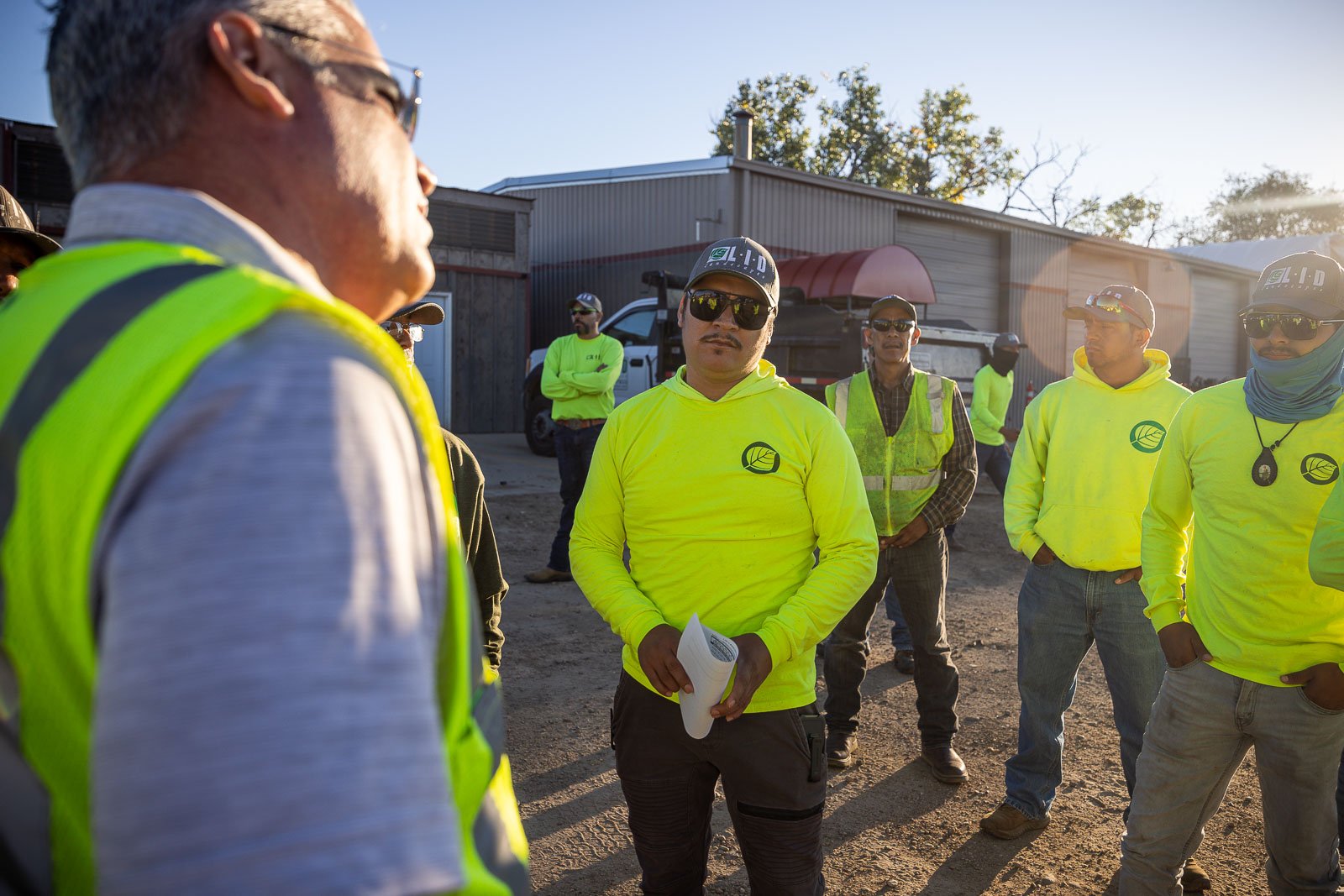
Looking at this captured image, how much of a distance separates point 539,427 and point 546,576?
6662 millimetres

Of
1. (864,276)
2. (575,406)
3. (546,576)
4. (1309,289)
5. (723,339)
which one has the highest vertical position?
(864,276)

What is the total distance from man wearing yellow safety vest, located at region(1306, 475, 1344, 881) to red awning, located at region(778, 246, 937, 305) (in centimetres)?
956

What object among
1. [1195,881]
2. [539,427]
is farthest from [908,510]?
[539,427]

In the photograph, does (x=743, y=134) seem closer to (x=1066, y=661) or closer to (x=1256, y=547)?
(x=1066, y=661)

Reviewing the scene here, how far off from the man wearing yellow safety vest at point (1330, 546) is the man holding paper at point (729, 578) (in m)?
1.17

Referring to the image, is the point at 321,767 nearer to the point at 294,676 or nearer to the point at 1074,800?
the point at 294,676

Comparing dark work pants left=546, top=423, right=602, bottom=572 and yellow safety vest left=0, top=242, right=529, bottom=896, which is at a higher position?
yellow safety vest left=0, top=242, right=529, bottom=896

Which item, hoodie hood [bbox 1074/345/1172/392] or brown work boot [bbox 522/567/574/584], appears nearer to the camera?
hoodie hood [bbox 1074/345/1172/392]

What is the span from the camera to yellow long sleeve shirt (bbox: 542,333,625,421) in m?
7.86

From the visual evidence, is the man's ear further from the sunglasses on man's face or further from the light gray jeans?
the light gray jeans

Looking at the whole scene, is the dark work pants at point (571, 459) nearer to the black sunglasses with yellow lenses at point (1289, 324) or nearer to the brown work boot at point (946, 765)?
the brown work boot at point (946, 765)

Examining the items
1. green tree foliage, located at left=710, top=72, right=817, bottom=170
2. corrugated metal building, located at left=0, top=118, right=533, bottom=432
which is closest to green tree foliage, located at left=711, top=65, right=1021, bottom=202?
green tree foliage, located at left=710, top=72, right=817, bottom=170

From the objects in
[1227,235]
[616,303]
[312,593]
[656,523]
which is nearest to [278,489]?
[312,593]

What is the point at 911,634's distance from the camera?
475cm
